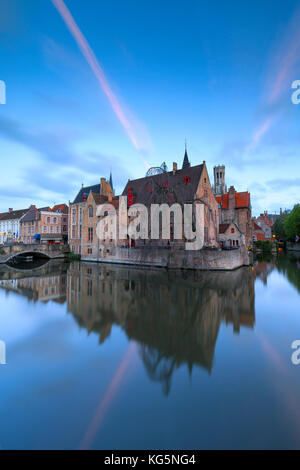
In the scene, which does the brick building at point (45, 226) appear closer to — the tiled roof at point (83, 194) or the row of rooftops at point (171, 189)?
the tiled roof at point (83, 194)

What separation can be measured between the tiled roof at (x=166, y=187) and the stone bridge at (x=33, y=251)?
13.4m

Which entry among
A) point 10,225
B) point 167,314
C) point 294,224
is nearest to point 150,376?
point 167,314

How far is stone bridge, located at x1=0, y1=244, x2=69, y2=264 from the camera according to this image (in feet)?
89.9

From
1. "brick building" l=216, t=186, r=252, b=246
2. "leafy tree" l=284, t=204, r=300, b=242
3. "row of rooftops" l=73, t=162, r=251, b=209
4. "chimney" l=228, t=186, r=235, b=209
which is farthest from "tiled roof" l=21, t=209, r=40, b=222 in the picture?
"leafy tree" l=284, t=204, r=300, b=242

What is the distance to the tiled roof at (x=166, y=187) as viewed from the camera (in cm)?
2502

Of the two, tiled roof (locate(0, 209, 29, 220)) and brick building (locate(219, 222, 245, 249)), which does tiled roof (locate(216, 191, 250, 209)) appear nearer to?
brick building (locate(219, 222, 245, 249))

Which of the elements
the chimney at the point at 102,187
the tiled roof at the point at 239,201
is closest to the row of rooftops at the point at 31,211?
the chimney at the point at 102,187

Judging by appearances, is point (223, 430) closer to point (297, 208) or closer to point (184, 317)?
point (184, 317)

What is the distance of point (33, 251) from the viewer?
2995cm

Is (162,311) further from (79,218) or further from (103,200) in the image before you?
(79,218)

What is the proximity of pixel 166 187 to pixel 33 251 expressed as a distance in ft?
65.4

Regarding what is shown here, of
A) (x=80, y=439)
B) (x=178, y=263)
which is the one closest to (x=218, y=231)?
(x=178, y=263)

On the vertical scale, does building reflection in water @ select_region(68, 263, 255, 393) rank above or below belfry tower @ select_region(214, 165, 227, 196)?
below

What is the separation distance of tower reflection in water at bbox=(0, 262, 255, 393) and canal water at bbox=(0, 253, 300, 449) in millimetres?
49
